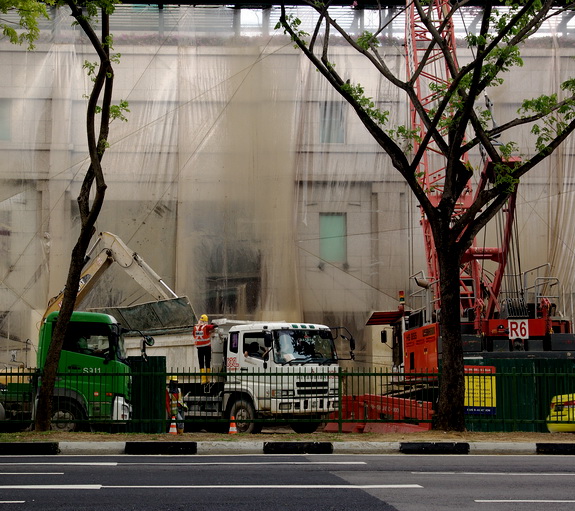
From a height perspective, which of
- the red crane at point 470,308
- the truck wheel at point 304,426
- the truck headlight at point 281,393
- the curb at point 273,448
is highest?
the red crane at point 470,308

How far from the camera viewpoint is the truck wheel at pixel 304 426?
1786 centimetres

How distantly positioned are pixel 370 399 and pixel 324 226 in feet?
36.6

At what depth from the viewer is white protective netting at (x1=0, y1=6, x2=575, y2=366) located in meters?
28.2

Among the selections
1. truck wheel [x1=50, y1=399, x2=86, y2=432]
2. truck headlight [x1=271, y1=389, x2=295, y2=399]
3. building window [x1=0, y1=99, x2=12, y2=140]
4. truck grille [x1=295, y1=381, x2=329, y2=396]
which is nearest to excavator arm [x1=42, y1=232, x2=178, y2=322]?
truck wheel [x1=50, y1=399, x2=86, y2=432]

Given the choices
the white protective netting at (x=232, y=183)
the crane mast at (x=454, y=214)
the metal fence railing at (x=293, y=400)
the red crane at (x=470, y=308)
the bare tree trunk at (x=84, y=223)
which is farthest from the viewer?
the white protective netting at (x=232, y=183)

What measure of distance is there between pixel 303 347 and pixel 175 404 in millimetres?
2998

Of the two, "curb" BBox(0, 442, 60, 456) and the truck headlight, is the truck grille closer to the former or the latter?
the truck headlight

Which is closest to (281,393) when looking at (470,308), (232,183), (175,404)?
(175,404)

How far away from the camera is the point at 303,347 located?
18.5 metres

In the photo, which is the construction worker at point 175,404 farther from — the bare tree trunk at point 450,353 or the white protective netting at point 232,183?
the white protective netting at point 232,183

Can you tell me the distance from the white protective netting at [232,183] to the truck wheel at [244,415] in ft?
32.3

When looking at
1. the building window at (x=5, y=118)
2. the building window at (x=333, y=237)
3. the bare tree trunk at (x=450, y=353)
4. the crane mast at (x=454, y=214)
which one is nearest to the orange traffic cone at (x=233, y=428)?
the bare tree trunk at (x=450, y=353)

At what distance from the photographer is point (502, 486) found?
32.4 feet

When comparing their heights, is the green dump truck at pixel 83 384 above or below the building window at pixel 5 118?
below
